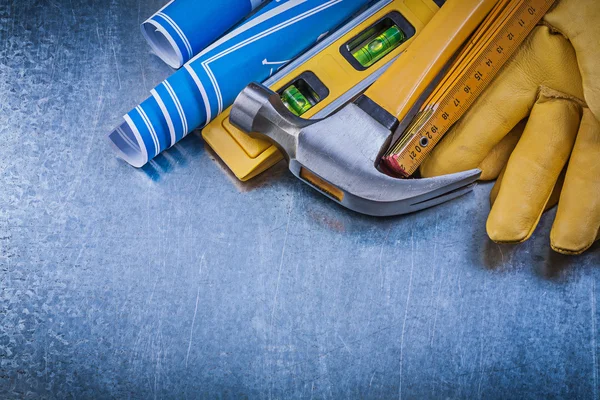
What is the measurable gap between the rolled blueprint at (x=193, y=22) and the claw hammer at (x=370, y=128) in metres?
0.13

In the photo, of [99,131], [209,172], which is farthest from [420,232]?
[99,131]

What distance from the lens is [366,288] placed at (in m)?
1.15

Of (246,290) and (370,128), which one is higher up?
(370,128)

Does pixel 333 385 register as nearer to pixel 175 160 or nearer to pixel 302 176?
pixel 302 176

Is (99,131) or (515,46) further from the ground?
(515,46)

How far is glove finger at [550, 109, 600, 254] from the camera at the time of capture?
1056 millimetres

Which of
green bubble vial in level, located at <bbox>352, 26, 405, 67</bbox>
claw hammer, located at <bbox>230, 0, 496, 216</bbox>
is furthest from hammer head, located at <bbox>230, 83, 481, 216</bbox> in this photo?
green bubble vial in level, located at <bbox>352, 26, 405, 67</bbox>

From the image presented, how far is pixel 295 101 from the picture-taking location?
1156mm

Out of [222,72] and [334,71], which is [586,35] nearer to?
[334,71]

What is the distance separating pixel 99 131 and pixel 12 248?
0.76ft

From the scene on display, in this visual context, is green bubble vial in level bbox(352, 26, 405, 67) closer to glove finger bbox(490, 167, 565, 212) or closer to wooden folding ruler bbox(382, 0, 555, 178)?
wooden folding ruler bbox(382, 0, 555, 178)

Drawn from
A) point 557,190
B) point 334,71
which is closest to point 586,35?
point 557,190

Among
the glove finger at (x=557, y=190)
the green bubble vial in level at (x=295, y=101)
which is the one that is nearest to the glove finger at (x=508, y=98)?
the glove finger at (x=557, y=190)

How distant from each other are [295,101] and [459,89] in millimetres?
250
